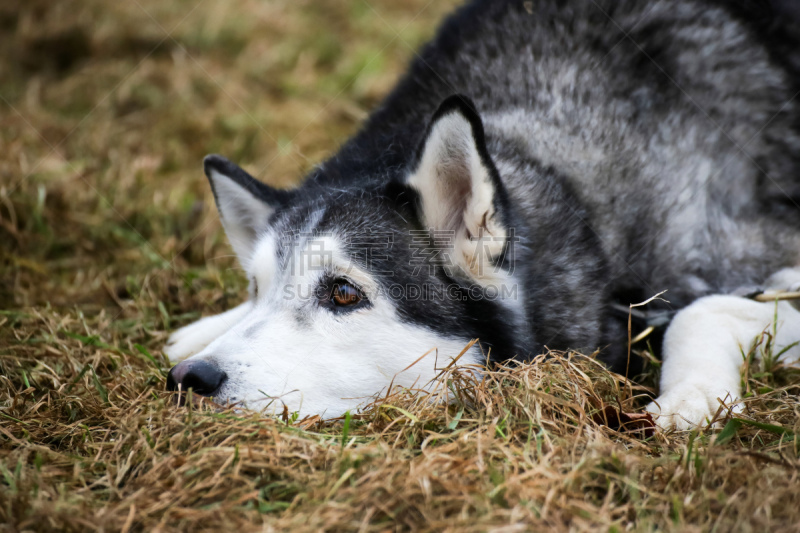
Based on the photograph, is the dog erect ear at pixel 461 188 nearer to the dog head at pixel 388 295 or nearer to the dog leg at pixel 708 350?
the dog head at pixel 388 295

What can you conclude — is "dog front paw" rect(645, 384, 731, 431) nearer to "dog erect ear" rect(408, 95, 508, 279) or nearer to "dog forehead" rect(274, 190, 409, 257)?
"dog erect ear" rect(408, 95, 508, 279)

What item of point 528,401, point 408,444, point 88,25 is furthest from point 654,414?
point 88,25

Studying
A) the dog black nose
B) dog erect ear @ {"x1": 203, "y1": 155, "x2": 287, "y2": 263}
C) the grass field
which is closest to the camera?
the grass field

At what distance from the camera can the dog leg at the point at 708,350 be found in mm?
2848

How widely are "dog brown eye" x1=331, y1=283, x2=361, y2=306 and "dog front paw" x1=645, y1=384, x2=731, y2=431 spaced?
1.43m

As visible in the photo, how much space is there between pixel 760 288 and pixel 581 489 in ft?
6.57

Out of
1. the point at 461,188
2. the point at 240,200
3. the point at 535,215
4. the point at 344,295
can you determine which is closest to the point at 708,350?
the point at 535,215

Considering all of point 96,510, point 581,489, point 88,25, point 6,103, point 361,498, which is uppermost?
point 88,25

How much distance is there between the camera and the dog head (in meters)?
2.77

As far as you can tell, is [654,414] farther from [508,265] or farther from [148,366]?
[148,366]

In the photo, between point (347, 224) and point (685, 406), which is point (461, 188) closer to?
point (347, 224)

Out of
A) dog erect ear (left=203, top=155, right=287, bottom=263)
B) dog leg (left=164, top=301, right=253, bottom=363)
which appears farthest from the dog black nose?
dog erect ear (left=203, top=155, right=287, bottom=263)

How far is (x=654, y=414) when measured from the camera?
2812mm

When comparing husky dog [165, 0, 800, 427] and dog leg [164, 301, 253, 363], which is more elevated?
husky dog [165, 0, 800, 427]
